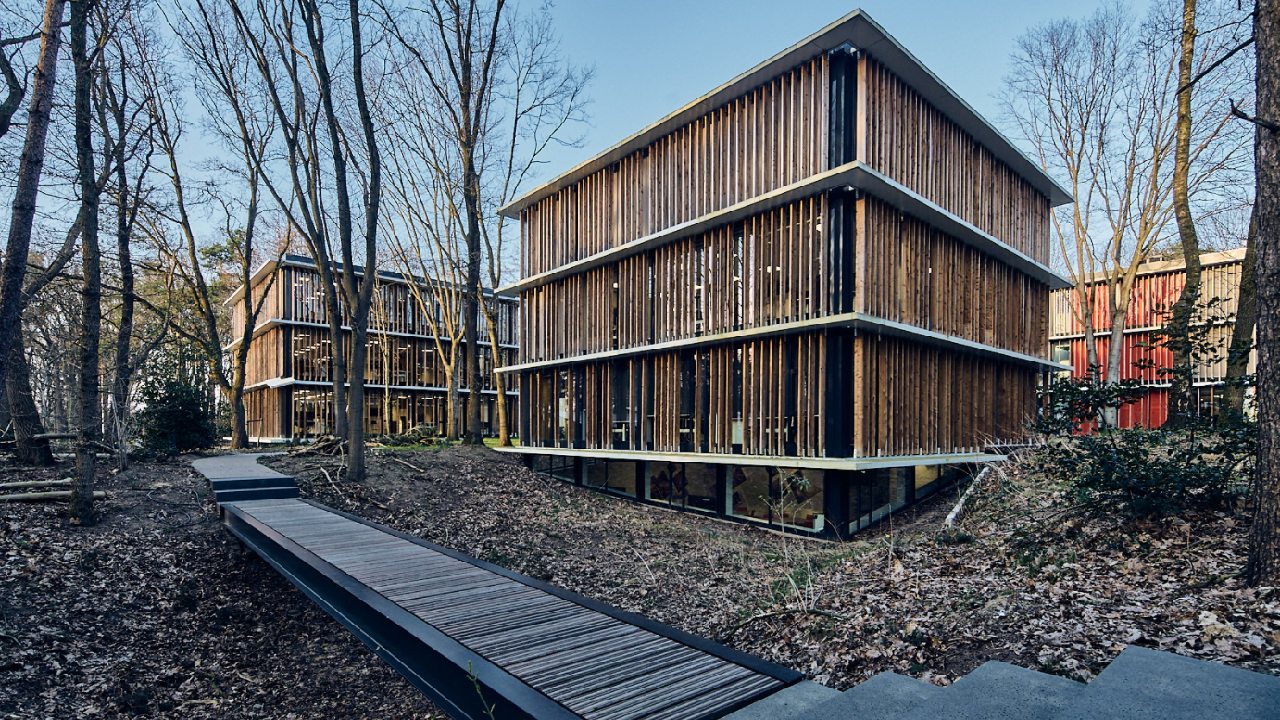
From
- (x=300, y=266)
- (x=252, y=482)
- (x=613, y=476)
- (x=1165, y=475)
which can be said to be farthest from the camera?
(x=300, y=266)

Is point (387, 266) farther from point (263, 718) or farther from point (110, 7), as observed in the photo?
point (263, 718)

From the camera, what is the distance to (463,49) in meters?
18.7

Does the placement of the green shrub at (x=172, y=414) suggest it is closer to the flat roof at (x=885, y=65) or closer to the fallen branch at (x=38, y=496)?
the fallen branch at (x=38, y=496)

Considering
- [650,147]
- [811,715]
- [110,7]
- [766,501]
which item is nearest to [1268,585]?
[811,715]

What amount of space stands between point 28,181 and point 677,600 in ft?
32.8

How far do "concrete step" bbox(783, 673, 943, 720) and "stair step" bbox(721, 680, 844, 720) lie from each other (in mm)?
52

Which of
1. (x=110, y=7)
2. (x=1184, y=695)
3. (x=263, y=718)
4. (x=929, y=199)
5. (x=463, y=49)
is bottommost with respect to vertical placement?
(x=263, y=718)

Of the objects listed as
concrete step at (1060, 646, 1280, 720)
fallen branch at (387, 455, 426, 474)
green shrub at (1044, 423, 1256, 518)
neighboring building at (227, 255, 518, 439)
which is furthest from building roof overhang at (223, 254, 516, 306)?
concrete step at (1060, 646, 1280, 720)

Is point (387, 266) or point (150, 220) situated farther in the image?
point (387, 266)

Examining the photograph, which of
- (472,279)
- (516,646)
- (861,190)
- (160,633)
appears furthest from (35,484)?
(861,190)

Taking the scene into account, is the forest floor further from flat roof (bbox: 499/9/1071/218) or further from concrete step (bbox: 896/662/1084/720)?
flat roof (bbox: 499/9/1071/218)

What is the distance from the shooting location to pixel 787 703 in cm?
379

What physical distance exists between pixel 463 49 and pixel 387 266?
18.5 m

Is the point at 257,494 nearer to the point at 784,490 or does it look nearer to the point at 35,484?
the point at 35,484
